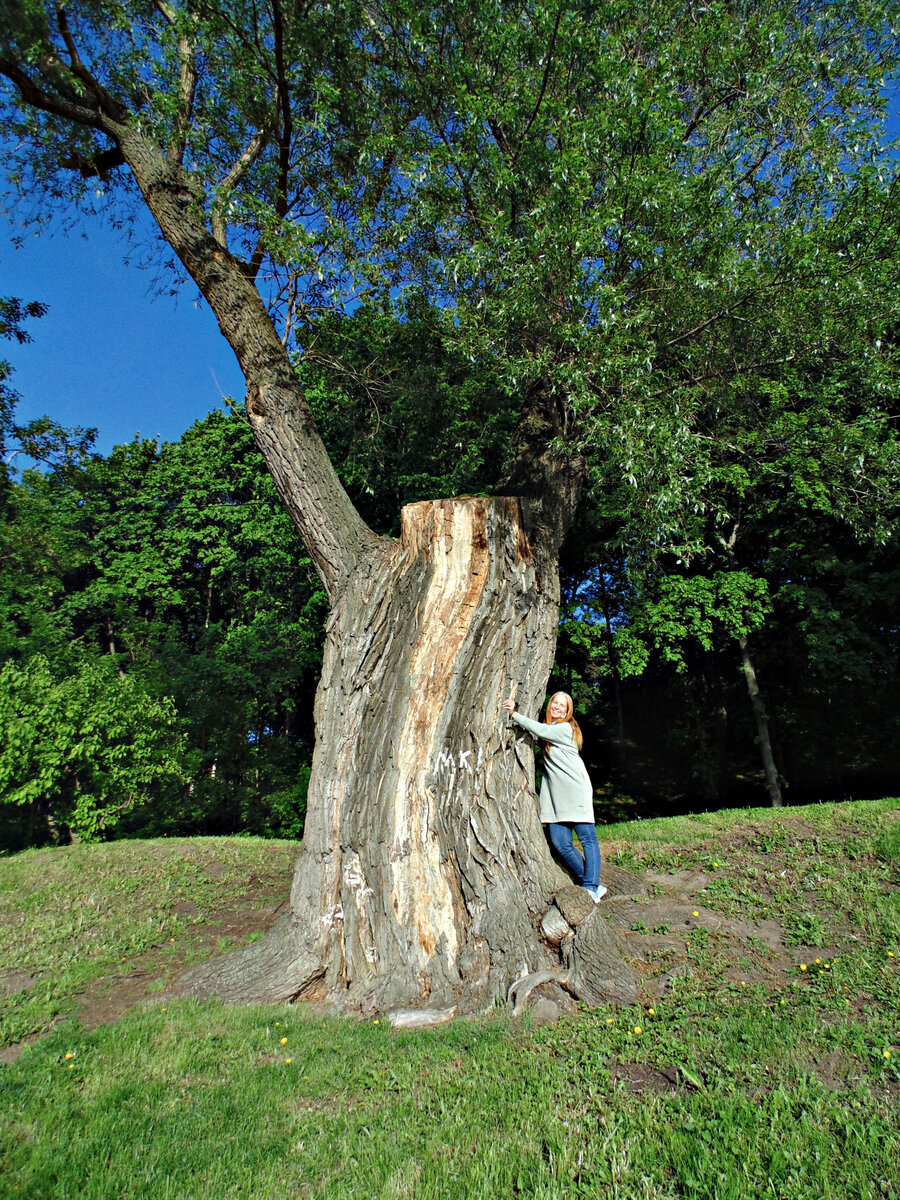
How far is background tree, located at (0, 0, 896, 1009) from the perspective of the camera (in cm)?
446

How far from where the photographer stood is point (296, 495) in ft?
17.9

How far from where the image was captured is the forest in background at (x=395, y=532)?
8.71m

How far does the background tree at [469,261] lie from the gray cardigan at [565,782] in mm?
278

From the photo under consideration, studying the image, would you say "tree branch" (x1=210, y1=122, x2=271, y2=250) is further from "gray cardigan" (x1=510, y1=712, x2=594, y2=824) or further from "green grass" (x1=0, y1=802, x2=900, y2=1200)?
"green grass" (x1=0, y1=802, x2=900, y2=1200)

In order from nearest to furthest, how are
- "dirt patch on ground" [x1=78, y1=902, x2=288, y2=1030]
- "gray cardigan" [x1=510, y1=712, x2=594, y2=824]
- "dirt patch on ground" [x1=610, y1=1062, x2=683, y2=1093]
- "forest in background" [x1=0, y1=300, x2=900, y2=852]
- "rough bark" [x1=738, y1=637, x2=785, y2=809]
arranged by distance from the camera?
"dirt patch on ground" [x1=610, y1=1062, x2=683, y2=1093] → "dirt patch on ground" [x1=78, y1=902, x2=288, y2=1030] → "gray cardigan" [x1=510, y1=712, x2=594, y2=824] → "forest in background" [x1=0, y1=300, x2=900, y2=852] → "rough bark" [x1=738, y1=637, x2=785, y2=809]

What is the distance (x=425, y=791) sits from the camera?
4484mm

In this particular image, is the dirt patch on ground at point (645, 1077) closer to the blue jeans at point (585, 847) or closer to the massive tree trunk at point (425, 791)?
the massive tree trunk at point (425, 791)

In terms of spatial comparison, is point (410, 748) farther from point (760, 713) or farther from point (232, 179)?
point (760, 713)

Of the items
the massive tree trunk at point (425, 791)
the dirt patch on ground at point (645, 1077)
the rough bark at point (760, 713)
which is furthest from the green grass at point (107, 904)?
the rough bark at point (760, 713)

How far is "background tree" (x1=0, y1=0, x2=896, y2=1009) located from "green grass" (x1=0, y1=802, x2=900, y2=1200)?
1.99 feet

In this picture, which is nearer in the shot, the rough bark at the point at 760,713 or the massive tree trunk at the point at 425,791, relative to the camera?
the massive tree trunk at the point at 425,791

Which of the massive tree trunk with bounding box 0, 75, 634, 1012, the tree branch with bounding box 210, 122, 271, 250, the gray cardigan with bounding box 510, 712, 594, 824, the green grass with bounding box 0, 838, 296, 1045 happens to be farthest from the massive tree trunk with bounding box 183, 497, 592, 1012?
the tree branch with bounding box 210, 122, 271, 250

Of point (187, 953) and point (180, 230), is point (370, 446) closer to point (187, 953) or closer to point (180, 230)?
point (180, 230)

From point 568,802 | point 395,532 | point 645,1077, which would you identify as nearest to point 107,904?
point 568,802
